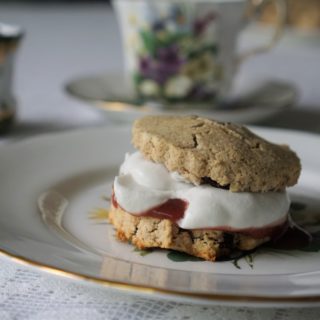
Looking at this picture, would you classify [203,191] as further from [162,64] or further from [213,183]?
[162,64]

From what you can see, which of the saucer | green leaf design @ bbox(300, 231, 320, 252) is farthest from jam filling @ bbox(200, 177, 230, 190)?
the saucer

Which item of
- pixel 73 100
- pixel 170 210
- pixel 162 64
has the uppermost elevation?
pixel 170 210

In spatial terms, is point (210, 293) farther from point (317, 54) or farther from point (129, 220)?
point (317, 54)

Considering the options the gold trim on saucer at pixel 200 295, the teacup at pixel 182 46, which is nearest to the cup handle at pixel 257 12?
the teacup at pixel 182 46

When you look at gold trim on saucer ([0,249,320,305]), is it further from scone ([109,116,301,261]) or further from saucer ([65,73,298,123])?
saucer ([65,73,298,123])

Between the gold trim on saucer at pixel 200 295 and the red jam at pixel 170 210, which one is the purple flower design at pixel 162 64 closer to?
the red jam at pixel 170 210

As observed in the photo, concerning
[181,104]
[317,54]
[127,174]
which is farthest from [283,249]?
[317,54]

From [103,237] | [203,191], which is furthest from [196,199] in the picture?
[103,237]
